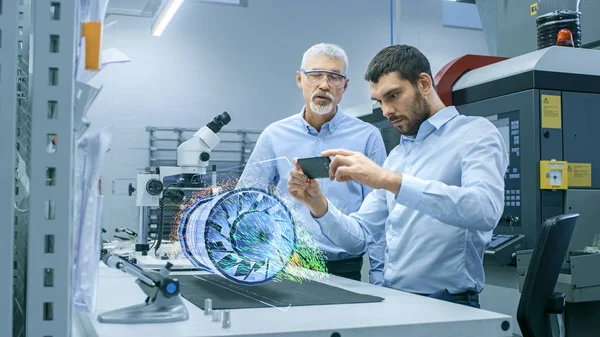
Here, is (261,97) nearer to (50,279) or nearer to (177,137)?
(177,137)

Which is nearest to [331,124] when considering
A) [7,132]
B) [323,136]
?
[323,136]

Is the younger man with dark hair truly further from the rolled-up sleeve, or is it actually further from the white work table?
the white work table

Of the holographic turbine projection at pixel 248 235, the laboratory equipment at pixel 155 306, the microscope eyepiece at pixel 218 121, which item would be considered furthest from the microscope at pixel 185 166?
the laboratory equipment at pixel 155 306

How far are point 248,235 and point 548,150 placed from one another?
191 centimetres

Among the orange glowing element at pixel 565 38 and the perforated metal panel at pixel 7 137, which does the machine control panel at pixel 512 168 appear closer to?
the orange glowing element at pixel 565 38

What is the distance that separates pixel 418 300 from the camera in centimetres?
A: 142

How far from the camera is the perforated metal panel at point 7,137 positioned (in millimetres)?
740

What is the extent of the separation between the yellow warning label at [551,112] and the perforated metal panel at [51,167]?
8.29ft

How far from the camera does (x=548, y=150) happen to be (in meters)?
2.86

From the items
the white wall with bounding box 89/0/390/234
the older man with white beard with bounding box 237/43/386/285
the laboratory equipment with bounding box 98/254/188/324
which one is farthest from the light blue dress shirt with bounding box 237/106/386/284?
the white wall with bounding box 89/0/390/234

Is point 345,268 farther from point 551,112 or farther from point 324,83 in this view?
point 551,112

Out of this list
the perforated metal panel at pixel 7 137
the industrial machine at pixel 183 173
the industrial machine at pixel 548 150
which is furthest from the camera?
the industrial machine at pixel 183 173

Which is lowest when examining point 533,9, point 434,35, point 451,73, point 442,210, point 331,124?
point 442,210

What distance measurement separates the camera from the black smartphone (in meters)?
1.63
